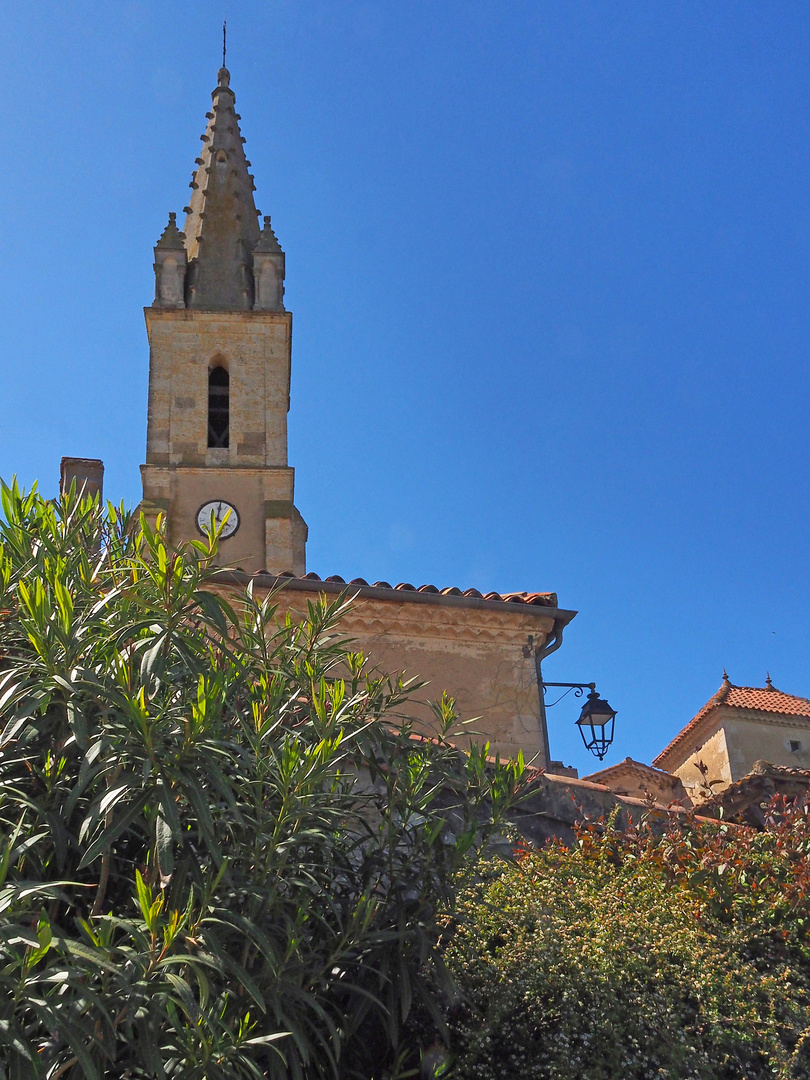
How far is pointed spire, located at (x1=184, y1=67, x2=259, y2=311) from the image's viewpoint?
27000 mm

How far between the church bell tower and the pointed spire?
3 cm

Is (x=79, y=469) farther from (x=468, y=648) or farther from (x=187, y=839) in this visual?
(x=187, y=839)

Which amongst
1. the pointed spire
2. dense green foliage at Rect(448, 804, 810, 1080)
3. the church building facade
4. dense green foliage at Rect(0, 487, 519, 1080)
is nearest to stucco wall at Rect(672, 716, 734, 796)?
the church building facade

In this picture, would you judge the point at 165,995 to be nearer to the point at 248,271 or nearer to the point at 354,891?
the point at 354,891

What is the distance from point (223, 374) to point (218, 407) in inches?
38.2

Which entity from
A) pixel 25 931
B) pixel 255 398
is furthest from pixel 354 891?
pixel 255 398

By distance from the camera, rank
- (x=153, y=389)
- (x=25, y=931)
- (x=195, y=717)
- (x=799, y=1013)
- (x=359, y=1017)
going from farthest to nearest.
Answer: (x=153, y=389)
(x=799, y=1013)
(x=359, y=1017)
(x=195, y=717)
(x=25, y=931)

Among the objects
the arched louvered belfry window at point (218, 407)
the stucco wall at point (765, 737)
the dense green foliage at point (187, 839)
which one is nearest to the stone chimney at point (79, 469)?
the dense green foliage at point (187, 839)

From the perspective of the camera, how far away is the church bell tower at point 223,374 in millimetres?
23984

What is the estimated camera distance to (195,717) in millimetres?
3170

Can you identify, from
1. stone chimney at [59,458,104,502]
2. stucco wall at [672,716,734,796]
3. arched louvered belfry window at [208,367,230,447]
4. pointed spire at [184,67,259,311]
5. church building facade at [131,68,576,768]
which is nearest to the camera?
stone chimney at [59,458,104,502]

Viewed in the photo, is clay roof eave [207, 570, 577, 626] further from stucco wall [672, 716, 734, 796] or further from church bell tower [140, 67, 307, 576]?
stucco wall [672, 716, 734, 796]

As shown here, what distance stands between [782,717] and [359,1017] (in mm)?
21741

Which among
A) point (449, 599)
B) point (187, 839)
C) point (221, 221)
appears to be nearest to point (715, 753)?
point (449, 599)
